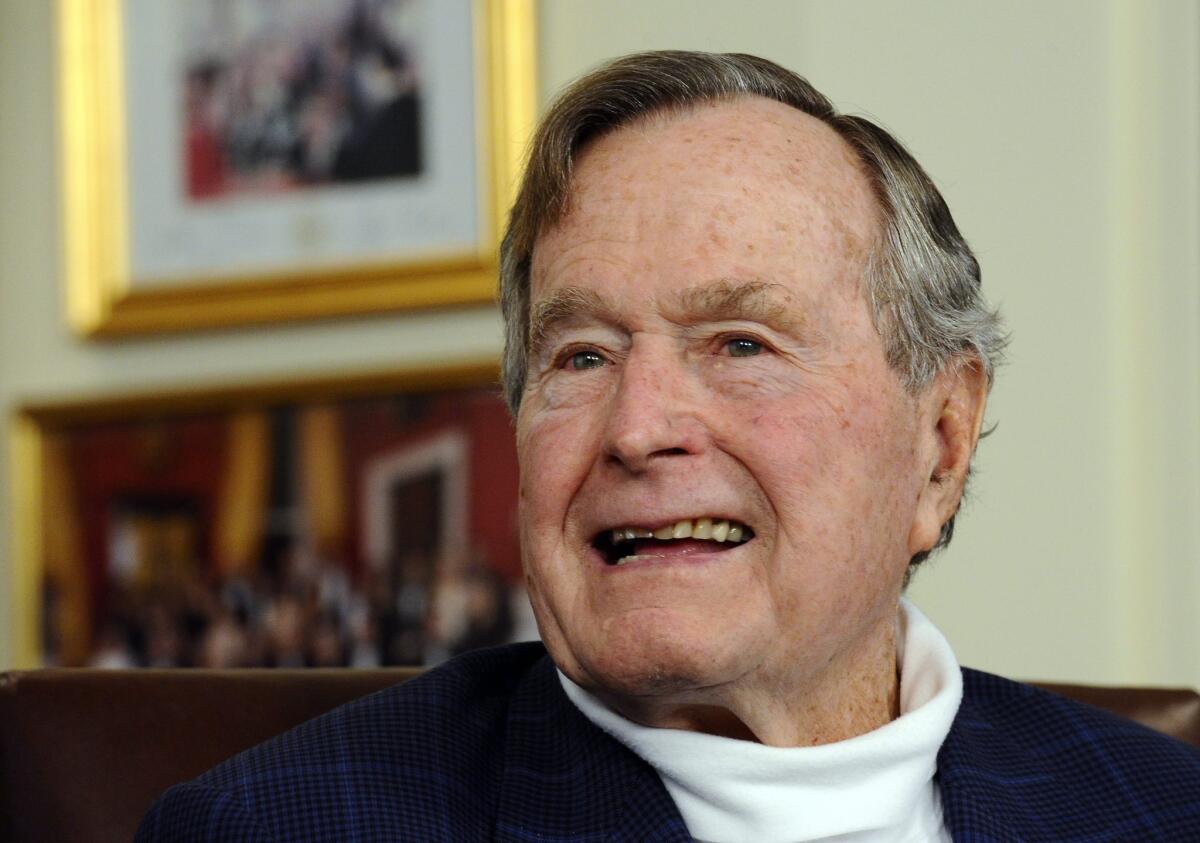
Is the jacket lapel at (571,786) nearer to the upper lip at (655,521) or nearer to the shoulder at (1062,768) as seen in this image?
the upper lip at (655,521)

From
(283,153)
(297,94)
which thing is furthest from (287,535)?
(297,94)

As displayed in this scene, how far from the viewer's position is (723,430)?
157 cm

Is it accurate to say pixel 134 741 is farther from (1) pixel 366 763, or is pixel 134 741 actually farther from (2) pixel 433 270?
(2) pixel 433 270

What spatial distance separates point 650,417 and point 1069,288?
139cm

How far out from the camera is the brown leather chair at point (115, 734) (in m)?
1.68

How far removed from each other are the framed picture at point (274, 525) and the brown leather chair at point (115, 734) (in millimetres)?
1338

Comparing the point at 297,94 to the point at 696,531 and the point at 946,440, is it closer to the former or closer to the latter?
the point at 946,440

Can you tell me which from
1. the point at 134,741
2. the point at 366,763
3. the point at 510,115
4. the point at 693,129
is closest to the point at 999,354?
the point at 693,129

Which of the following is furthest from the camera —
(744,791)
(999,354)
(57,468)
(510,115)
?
(57,468)

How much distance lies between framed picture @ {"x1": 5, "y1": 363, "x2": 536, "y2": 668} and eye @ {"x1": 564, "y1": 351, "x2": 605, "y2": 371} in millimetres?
1425

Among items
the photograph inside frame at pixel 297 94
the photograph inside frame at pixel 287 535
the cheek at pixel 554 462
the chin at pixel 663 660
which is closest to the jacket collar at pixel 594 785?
the chin at pixel 663 660

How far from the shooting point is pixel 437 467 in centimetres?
322

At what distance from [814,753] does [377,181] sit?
6.47 feet

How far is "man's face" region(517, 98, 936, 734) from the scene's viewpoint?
1.55 meters
